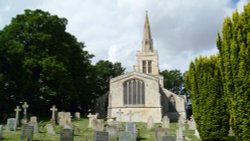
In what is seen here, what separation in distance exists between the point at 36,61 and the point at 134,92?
13.1 m

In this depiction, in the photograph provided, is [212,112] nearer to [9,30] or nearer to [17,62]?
[17,62]

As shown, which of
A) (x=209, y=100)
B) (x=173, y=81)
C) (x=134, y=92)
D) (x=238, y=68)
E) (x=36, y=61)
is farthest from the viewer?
(x=173, y=81)

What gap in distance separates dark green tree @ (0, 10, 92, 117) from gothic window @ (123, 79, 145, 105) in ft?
22.7

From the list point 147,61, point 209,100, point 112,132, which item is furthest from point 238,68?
point 147,61

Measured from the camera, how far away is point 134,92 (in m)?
39.1

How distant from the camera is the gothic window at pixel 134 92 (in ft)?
127

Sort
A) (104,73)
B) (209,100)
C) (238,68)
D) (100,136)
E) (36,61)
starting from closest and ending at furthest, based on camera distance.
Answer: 1. (238,68)
2. (100,136)
3. (209,100)
4. (36,61)
5. (104,73)

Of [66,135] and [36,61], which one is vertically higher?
[36,61]

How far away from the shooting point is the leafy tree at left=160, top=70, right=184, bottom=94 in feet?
215

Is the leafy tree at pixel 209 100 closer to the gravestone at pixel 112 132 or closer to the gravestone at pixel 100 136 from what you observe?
the gravestone at pixel 112 132

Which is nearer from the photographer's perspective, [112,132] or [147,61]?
[112,132]

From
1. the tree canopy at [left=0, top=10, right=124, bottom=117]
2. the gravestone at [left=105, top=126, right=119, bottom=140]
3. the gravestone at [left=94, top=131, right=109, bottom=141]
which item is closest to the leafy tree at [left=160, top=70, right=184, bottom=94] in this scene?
the tree canopy at [left=0, top=10, right=124, bottom=117]

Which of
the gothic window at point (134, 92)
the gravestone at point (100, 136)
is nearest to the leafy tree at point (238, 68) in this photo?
the gravestone at point (100, 136)

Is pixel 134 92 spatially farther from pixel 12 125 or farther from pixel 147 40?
pixel 12 125
